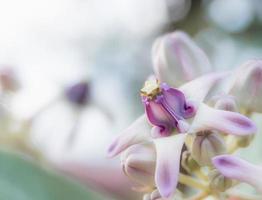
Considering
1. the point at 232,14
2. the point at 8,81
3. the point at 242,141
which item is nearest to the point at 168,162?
the point at 242,141

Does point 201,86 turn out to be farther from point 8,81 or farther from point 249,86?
point 8,81

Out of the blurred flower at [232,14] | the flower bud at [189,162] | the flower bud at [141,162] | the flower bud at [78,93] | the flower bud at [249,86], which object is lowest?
the flower bud at [141,162]

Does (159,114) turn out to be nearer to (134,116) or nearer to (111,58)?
(134,116)

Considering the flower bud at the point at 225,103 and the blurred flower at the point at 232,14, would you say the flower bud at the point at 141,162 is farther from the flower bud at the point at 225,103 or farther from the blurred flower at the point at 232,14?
the blurred flower at the point at 232,14

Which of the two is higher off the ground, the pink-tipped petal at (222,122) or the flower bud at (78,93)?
the flower bud at (78,93)

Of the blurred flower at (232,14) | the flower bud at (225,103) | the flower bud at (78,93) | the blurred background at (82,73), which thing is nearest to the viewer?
the flower bud at (225,103)

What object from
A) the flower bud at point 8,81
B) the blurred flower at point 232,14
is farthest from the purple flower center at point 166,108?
the blurred flower at point 232,14

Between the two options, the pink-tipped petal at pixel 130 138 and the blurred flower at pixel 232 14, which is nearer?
the pink-tipped petal at pixel 130 138
